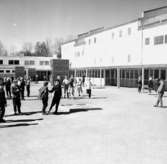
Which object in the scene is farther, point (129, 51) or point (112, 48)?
point (112, 48)

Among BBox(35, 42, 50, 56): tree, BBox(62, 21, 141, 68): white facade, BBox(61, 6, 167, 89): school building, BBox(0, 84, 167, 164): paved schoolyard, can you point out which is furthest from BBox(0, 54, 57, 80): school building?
BBox(0, 84, 167, 164): paved schoolyard

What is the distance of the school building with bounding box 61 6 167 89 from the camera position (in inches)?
1037

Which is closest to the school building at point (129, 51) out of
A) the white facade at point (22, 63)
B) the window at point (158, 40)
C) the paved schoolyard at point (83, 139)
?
the window at point (158, 40)

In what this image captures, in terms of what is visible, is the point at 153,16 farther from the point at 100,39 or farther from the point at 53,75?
the point at 53,75

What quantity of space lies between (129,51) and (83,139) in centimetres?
2510

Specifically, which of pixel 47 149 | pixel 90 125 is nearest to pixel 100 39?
pixel 90 125

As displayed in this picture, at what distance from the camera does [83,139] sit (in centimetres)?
689

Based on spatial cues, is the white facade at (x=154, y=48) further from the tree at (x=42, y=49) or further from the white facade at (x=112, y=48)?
the tree at (x=42, y=49)

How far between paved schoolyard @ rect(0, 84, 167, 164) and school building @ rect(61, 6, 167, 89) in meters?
17.6

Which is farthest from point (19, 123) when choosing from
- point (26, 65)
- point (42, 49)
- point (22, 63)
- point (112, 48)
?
point (42, 49)

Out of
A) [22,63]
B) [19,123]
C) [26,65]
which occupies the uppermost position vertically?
[22,63]

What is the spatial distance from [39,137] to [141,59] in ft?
76.5

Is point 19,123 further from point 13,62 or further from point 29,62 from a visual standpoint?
point 29,62

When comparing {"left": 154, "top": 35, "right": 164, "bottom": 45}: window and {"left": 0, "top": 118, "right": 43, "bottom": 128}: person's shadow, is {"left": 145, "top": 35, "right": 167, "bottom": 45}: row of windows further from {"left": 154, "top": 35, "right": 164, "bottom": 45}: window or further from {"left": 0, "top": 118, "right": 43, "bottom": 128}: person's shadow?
{"left": 0, "top": 118, "right": 43, "bottom": 128}: person's shadow
